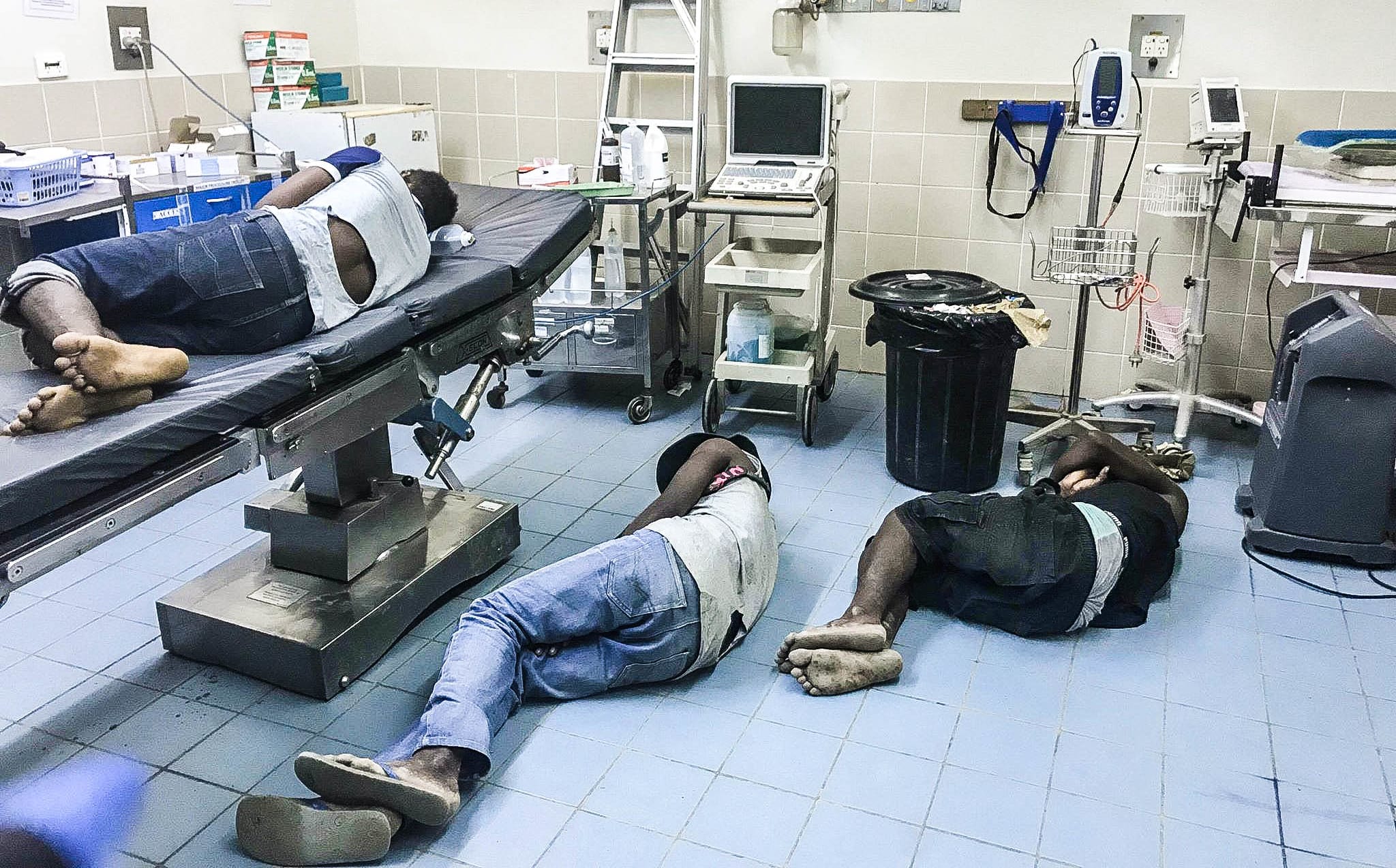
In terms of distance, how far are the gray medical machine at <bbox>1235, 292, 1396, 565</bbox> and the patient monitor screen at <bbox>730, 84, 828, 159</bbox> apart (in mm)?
1704

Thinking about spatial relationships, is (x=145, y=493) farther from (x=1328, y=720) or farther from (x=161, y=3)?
(x=161, y=3)

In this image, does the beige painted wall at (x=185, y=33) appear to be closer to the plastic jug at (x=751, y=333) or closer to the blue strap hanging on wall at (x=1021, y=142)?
the plastic jug at (x=751, y=333)

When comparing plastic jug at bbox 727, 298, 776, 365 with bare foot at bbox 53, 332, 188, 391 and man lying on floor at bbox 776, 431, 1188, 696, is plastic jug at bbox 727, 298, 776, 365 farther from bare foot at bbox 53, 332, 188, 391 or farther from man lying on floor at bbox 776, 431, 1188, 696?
bare foot at bbox 53, 332, 188, 391

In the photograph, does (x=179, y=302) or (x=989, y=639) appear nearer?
(x=179, y=302)

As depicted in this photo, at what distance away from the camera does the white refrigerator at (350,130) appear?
4.15m

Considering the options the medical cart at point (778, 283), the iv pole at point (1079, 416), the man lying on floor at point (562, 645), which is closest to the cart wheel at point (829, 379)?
the medical cart at point (778, 283)

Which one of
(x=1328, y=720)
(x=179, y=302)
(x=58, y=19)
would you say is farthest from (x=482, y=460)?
(x=1328, y=720)

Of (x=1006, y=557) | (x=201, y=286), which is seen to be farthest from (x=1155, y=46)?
(x=201, y=286)

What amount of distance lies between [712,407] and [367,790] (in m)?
2.26

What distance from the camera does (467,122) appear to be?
4.78 meters

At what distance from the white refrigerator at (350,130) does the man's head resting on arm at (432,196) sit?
3.83 feet

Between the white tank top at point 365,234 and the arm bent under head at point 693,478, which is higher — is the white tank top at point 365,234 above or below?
above

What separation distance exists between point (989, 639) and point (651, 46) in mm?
2845

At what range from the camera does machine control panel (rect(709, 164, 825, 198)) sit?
11.8 feet
